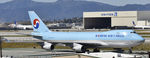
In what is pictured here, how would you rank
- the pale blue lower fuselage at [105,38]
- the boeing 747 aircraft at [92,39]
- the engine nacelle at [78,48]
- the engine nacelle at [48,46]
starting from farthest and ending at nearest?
the engine nacelle at [48,46] → the engine nacelle at [78,48] → the boeing 747 aircraft at [92,39] → the pale blue lower fuselage at [105,38]

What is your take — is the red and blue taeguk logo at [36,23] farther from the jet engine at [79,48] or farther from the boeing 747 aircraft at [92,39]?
the jet engine at [79,48]

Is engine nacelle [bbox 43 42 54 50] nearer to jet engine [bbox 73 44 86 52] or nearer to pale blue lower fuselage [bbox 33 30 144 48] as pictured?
pale blue lower fuselage [bbox 33 30 144 48]

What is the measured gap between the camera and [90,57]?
161ft

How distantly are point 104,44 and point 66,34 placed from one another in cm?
Result: 725

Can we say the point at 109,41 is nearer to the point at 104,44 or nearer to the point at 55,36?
the point at 104,44

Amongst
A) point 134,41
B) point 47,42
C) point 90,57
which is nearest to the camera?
point 90,57

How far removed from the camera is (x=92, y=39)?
65000 mm

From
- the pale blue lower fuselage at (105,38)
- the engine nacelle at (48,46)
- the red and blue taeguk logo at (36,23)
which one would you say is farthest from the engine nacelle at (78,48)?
the red and blue taeguk logo at (36,23)

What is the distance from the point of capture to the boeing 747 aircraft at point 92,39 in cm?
6275

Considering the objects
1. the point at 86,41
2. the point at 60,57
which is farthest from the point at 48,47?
the point at 60,57

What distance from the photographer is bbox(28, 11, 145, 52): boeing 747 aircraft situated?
62750 millimetres

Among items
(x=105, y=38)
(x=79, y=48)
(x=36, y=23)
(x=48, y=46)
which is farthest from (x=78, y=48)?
(x=36, y=23)

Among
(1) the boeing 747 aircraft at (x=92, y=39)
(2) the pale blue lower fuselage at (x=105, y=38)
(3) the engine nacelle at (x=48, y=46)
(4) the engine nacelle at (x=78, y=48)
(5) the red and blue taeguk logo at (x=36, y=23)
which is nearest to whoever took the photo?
(2) the pale blue lower fuselage at (x=105, y=38)

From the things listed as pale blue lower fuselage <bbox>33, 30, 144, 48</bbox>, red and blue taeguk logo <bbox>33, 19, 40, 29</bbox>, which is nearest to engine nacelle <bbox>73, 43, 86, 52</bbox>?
pale blue lower fuselage <bbox>33, 30, 144, 48</bbox>
